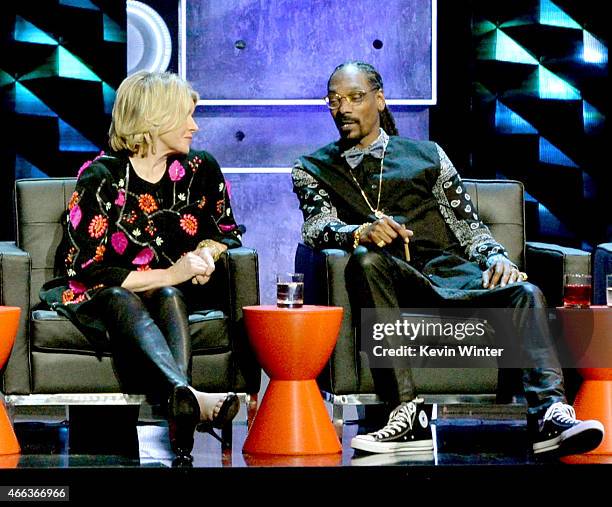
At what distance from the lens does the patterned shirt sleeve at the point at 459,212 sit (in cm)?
412

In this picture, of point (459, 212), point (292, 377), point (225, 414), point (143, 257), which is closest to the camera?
point (225, 414)

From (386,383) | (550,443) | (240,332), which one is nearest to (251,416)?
(240,332)

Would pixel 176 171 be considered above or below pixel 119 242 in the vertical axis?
above

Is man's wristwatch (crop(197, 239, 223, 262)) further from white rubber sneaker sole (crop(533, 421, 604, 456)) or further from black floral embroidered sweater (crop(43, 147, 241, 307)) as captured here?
white rubber sneaker sole (crop(533, 421, 604, 456))

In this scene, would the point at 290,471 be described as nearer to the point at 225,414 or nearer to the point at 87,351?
the point at 225,414

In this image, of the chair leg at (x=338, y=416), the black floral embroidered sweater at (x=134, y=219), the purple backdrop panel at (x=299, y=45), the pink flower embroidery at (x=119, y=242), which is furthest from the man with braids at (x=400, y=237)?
the purple backdrop panel at (x=299, y=45)

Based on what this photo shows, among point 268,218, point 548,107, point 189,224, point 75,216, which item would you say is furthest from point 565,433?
point 268,218

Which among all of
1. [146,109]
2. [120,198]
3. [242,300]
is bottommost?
[242,300]

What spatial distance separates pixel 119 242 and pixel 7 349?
0.59m

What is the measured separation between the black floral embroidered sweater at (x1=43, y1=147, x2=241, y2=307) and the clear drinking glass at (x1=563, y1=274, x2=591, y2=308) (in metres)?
1.16

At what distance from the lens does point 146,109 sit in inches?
153

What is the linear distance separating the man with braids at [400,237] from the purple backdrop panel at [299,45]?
2.91ft

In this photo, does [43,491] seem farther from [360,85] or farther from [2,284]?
[360,85]

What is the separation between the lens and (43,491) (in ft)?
10.2
